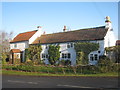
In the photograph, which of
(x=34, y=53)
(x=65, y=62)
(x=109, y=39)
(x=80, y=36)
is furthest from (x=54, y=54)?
(x=109, y=39)

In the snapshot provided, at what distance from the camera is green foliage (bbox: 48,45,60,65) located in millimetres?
39875

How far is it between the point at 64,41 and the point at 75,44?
3644 mm

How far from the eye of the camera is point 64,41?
39.8 m

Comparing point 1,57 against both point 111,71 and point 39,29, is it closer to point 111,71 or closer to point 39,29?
point 39,29

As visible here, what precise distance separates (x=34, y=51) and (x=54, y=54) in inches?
282

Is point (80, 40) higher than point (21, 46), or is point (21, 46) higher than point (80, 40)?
point (80, 40)

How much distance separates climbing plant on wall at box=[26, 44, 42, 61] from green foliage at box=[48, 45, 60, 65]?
4.35 m

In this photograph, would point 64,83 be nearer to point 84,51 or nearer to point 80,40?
point 84,51

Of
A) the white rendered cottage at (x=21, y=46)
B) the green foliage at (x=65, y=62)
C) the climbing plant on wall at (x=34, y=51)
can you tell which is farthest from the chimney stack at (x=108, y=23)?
the white rendered cottage at (x=21, y=46)

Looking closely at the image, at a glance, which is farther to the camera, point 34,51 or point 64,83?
point 34,51

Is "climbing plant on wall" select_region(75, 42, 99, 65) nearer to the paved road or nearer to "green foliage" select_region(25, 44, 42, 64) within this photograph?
"green foliage" select_region(25, 44, 42, 64)

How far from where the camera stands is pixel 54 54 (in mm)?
40156

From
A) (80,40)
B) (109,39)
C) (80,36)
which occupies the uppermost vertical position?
(80,36)

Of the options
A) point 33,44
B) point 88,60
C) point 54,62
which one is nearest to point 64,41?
point 54,62
